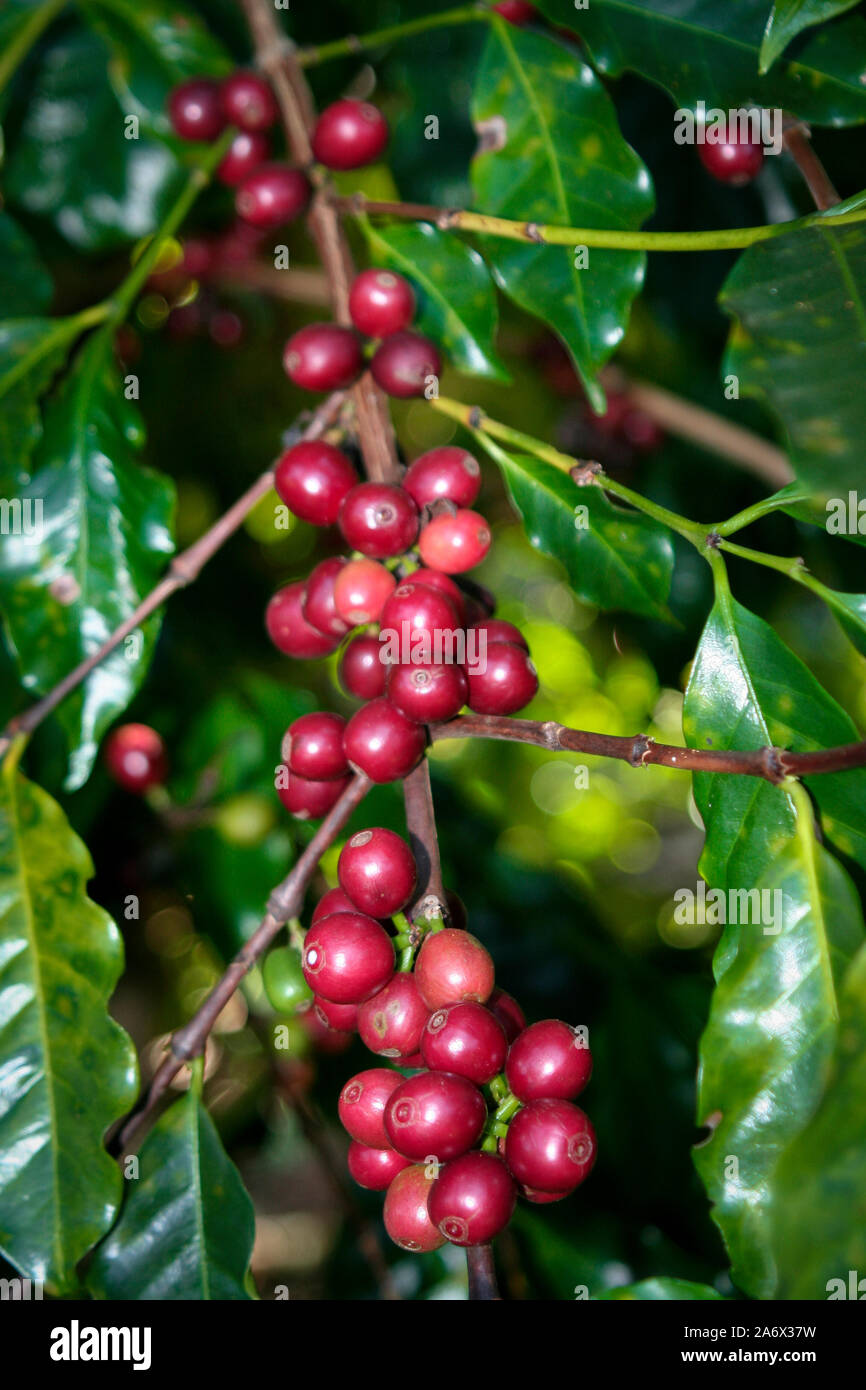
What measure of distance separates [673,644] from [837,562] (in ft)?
0.83

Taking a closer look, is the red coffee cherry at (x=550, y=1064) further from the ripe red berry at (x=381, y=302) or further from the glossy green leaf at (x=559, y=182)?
the ripe red berry at (x=381, y=302)

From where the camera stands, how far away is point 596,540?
0.80 meters

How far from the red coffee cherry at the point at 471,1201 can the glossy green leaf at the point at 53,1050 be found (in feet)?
0.98

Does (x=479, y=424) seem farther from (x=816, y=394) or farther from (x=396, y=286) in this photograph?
(x=816, y=394)

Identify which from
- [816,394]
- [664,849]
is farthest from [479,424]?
[664,849]

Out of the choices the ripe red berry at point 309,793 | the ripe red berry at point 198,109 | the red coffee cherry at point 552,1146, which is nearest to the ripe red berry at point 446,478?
the ripe red berry at point 309,793

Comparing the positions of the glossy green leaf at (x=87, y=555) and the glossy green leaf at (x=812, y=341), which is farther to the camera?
the glossy green leaf at (x=87, y=555)

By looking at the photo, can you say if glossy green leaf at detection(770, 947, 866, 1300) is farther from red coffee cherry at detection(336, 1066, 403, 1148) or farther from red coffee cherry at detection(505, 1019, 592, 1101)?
red coffee cherry at detection(336, 1066, 403, 1148)

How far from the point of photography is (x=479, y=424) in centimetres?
82

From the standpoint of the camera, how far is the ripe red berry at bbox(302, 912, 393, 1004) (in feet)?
2.04

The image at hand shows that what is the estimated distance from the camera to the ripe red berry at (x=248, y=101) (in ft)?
3.34

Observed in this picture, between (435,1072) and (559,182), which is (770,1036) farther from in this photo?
(559,182)
